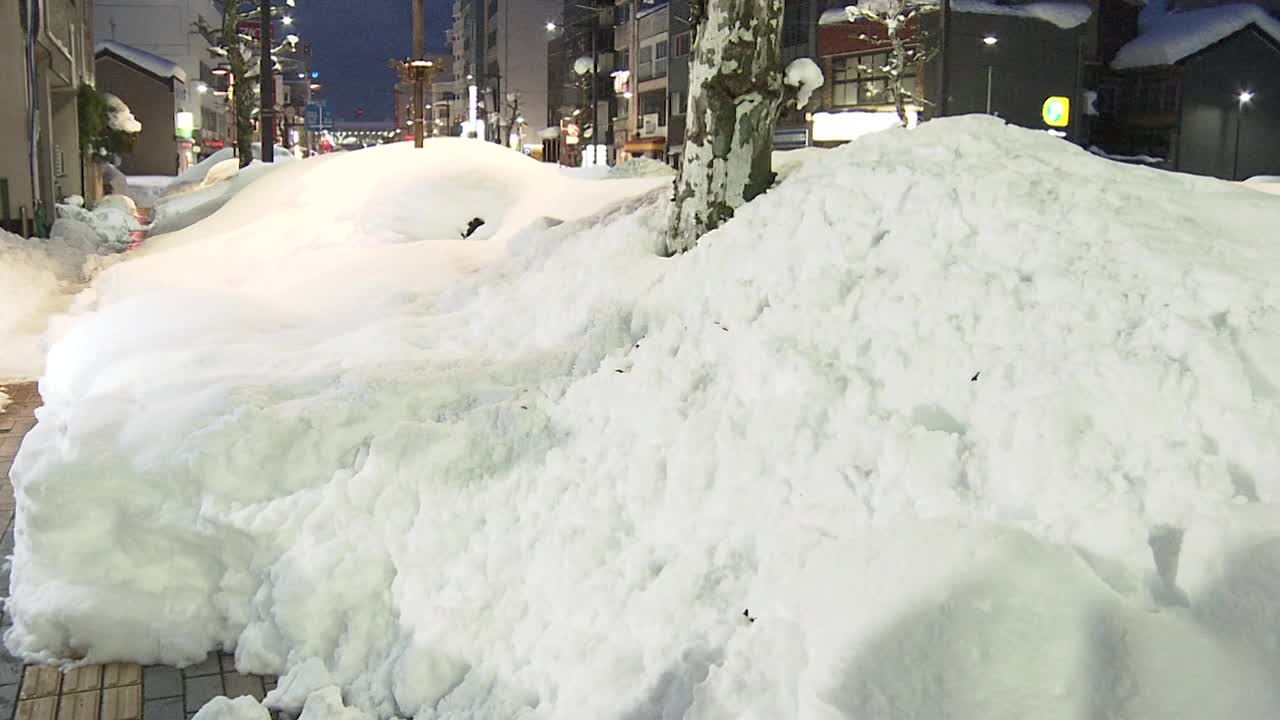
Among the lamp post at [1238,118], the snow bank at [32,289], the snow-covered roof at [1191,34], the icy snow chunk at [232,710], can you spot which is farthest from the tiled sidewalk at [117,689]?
the lamp post at [1238,118]

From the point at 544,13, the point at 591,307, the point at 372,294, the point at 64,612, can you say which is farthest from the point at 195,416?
the point at 544,13

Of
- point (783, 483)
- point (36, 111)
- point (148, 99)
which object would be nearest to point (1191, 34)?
point (36, 111)

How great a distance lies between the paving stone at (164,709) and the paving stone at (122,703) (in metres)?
0.02

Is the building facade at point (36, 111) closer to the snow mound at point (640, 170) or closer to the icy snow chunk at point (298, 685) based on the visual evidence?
the snow mound at point (640, 170)

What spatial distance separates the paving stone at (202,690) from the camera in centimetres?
427

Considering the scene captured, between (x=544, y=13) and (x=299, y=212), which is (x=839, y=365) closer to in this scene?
(x=299, y=212)

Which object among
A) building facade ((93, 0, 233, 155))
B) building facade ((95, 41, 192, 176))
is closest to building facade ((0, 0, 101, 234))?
building facade ((95, 41, 192, 176))

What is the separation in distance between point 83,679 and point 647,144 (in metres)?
58.1

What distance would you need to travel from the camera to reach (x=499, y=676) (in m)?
3.99

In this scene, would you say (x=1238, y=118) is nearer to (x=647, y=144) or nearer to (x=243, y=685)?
(x=647, y=144)

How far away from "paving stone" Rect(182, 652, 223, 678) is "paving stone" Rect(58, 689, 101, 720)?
35 cm

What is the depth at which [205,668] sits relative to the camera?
4.59m

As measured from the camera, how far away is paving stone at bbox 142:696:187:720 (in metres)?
4.16

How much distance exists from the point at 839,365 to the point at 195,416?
11.5 ft
